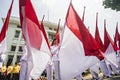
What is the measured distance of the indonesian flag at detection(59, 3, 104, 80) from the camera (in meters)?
6.63

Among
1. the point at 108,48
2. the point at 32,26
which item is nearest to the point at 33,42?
the point at 32,26

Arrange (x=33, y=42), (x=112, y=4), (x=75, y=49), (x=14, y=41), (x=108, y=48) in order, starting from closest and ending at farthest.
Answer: (x=33, y=42), (x=75, y=49), (x=108, y=48), (x=112, y=4), (x=14, y=41)

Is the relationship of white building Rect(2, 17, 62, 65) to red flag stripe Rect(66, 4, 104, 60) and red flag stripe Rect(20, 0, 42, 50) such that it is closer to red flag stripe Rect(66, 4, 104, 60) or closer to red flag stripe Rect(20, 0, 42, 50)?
red flag stripe Rect(66, 4, 104, 60)

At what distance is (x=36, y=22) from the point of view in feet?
22.5

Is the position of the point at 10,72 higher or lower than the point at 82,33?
lower

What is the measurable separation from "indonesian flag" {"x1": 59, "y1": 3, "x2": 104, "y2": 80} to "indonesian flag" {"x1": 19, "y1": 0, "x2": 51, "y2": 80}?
47cm

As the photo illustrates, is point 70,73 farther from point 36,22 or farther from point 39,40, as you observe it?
point 36,22

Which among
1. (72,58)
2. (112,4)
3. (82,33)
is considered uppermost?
(112,4)

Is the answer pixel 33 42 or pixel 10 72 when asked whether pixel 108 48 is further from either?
pixel 33 42

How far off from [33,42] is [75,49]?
119 centimetres

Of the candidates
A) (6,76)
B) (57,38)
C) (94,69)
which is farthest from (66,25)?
(6,76)

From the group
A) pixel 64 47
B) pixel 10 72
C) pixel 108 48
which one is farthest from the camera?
pixel 10 72

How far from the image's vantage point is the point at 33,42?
6.55 meters

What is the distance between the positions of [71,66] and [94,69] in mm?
7012
